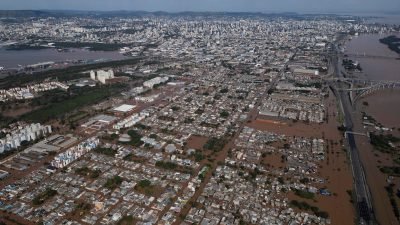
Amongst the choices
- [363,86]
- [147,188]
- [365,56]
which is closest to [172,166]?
[147,188]

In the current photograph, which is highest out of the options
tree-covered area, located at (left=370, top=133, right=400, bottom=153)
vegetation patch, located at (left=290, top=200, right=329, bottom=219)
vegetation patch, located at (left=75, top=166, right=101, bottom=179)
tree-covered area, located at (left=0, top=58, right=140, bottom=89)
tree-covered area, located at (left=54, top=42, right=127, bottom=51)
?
tree-covered area, located at (left=54, top=42, right=127, bottom=51)

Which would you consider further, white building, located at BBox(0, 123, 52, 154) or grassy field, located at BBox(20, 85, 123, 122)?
grassy field, located at BBox(20, 85, 123, 122)

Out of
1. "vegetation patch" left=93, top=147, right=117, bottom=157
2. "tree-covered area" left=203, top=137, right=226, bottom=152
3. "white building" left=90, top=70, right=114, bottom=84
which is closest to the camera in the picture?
"vegetation patch" left=93, top=147, right=117, bottom=157

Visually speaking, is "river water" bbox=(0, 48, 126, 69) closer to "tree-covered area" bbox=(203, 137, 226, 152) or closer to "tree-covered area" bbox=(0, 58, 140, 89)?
"tree-covered area" bbox=(0, 58, 140, 89)

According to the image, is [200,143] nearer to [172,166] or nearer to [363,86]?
[172,166]

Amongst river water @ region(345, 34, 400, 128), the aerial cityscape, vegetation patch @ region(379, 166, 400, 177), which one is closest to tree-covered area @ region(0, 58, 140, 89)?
the aerial cityscape

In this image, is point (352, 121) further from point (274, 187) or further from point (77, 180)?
point (77, 180)
